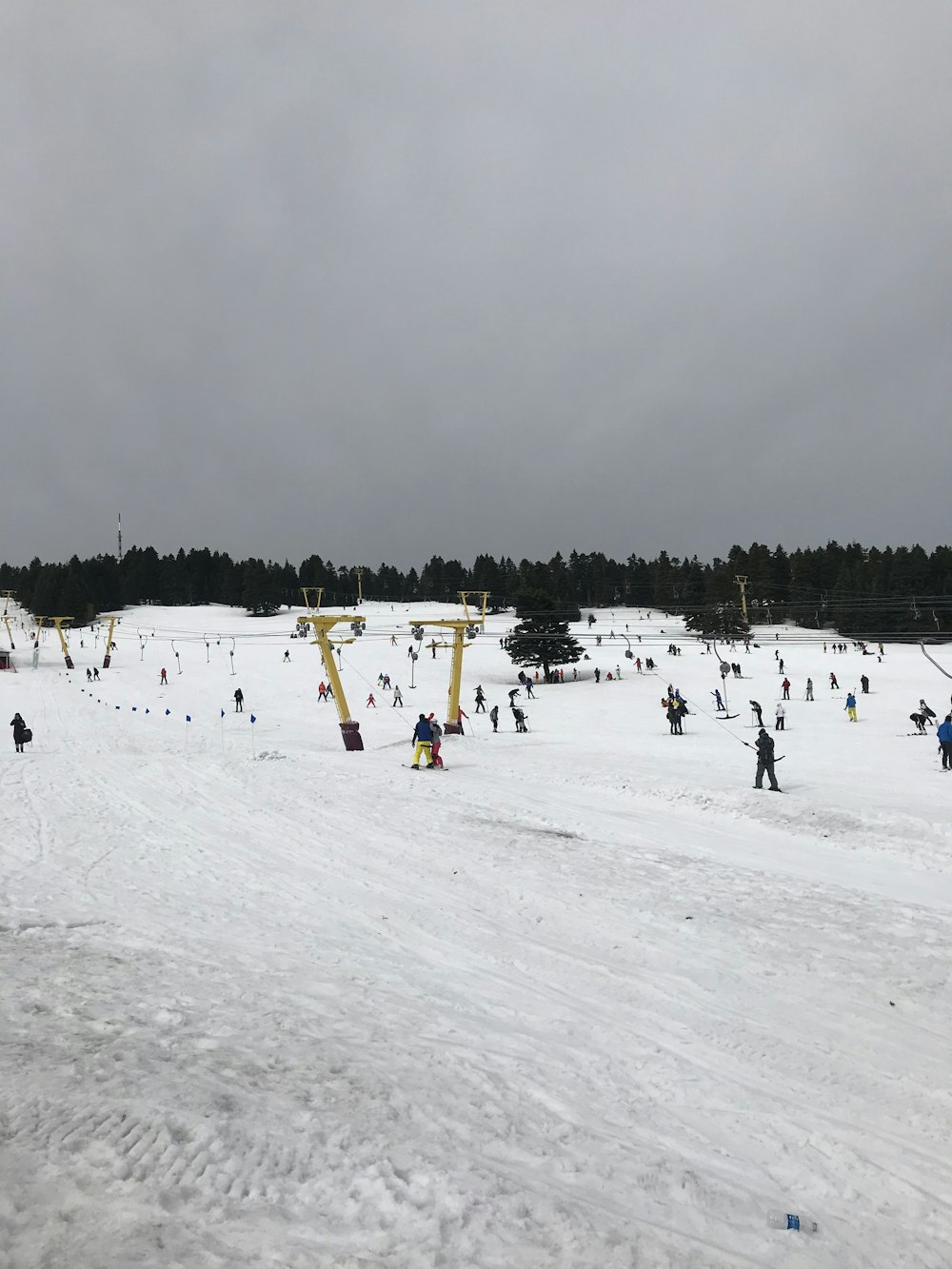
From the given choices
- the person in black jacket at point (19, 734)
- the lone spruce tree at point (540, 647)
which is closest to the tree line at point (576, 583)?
the lone spruce tree at point (540, 647)

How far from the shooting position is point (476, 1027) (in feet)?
20.5

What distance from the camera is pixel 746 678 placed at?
158 ft

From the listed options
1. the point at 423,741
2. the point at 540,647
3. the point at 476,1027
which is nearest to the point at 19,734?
the point at 423,741

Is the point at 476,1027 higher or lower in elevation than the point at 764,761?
lower

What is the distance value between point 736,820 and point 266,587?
12101cm

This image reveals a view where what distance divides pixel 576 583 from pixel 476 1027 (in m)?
151

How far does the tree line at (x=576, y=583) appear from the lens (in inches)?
4208

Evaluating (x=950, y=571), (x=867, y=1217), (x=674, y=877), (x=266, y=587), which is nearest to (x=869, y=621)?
(x=950, y=571)

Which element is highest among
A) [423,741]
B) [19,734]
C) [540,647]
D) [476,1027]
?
[540,647]

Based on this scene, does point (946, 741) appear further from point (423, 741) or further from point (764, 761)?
point (423, 741)

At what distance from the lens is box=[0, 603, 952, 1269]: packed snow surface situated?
154 inches

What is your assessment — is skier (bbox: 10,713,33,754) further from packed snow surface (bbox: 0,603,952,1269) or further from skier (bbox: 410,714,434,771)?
skier (bbox: 410,714,434,771)

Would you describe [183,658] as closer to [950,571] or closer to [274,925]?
[274,925]

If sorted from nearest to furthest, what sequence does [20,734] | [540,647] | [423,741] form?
[423,741] → [20,734] → [540,647]
